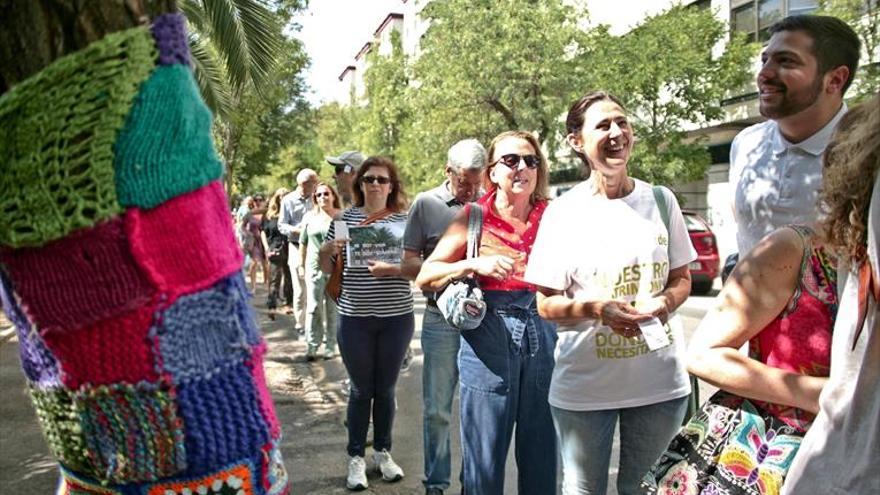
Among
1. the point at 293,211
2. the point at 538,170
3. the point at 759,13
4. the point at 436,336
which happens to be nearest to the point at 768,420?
the point at 538,170

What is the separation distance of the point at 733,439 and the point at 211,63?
12.7 m

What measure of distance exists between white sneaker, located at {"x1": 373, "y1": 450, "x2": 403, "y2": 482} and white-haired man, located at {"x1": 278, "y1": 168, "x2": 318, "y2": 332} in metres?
4.76

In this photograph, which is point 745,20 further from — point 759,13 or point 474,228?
point 474,228

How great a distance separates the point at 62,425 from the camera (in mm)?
1325

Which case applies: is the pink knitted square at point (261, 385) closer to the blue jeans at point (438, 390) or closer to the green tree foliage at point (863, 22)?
the blue jeans at point (438, 390)

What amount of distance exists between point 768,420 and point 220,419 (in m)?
1.39

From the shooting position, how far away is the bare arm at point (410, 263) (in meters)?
4.35

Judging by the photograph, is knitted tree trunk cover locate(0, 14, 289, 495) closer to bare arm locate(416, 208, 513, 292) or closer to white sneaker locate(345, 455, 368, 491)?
bare arm locate(416, 208, 513, 292)

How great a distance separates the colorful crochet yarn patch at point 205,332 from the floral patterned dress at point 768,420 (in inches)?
51.8

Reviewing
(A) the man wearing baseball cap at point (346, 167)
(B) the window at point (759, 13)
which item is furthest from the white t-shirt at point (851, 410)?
(B) the window at point (759, 13)

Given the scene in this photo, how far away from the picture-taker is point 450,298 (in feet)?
11.1

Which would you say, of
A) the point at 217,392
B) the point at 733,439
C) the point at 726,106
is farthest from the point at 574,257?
the point at 726,106

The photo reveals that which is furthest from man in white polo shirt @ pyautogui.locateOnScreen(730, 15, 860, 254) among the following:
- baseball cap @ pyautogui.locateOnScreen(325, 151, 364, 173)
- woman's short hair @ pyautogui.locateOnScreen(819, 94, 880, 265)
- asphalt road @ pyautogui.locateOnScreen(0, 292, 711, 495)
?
baseball cap @ pyautogui.locateOnScreen(325, 151, 364, 173)

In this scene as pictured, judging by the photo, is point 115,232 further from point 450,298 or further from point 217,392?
point 450,298
